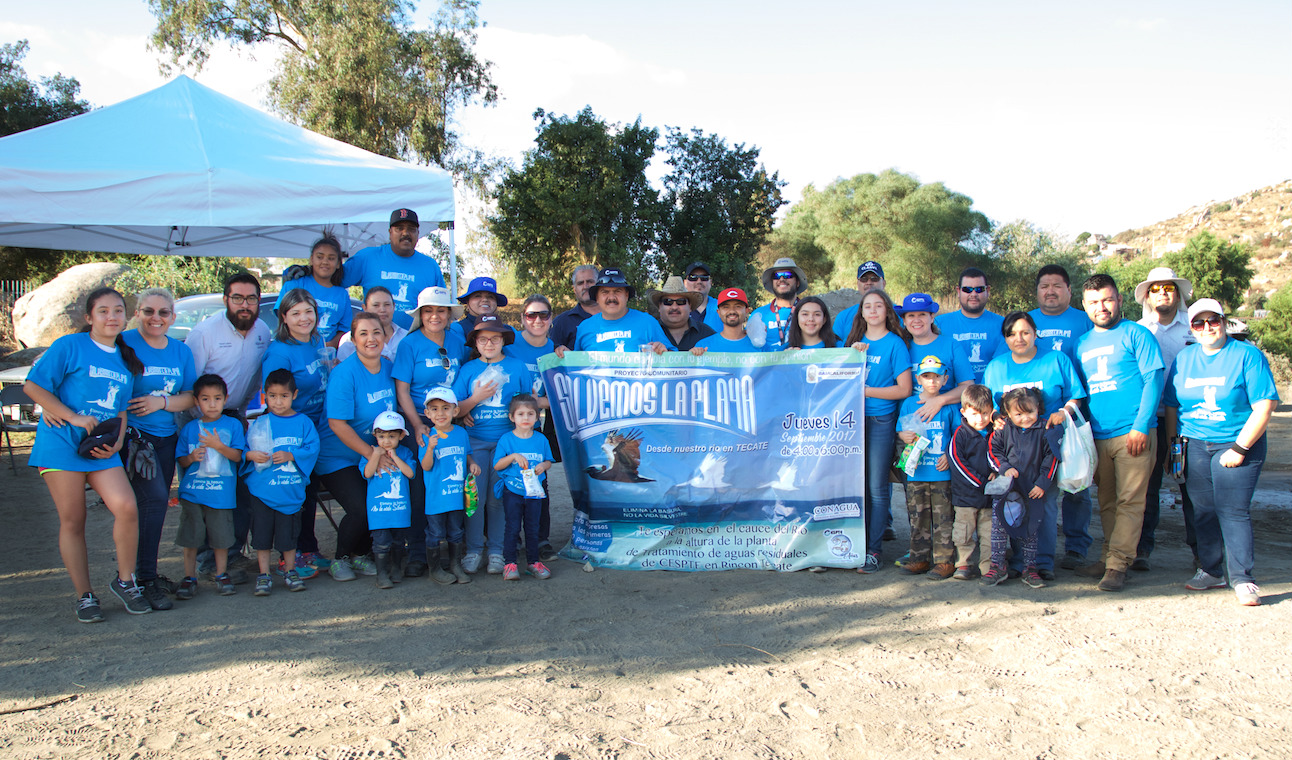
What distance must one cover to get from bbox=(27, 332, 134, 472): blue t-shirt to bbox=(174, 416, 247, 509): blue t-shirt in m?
0.43

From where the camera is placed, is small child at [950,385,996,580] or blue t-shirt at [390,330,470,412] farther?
blue t-shirt at [390,330,470,412]

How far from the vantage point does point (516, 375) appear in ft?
17.2

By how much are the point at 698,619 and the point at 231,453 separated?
9.77 ft

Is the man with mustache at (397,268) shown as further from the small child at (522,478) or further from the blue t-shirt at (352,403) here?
the small child at (522,478)

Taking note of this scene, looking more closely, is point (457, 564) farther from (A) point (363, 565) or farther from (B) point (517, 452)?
(B) point (517, 452)

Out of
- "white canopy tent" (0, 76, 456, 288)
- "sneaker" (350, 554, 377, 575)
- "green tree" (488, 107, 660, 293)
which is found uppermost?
"green tree" (488, 107, 660, 293)

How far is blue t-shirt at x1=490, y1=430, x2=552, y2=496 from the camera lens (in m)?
5.03

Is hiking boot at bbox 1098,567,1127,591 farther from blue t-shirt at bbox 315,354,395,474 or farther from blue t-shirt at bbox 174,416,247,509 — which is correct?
blue t-shirt at bbox 174,416,247,509

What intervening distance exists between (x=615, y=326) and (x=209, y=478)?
275cm

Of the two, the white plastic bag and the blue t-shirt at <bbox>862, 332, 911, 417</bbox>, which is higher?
the blue t-shirt at <bbox>862, 332, 911, 417</bbox>

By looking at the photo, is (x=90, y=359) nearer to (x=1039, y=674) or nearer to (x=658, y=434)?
(x=658, y=434)

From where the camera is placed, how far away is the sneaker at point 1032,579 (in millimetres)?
4773

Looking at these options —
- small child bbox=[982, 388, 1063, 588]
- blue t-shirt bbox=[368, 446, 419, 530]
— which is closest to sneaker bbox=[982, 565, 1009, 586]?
small child bbox=[982, 388, 1063, 588]

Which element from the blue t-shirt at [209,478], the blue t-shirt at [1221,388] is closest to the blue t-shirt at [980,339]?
the blue t-shirt at [1221,388]
